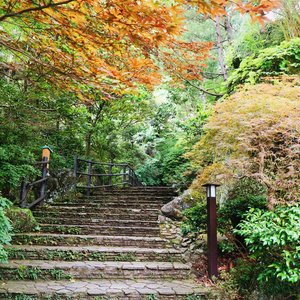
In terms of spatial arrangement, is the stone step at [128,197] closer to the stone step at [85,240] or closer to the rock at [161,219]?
the rock at [161,219]

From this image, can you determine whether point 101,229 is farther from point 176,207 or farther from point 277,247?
point 277,247

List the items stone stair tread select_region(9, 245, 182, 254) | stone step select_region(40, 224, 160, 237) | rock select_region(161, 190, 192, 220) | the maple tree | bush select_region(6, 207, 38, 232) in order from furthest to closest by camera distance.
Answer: rock select_region(161, 190, 192, 220) → stone step select_region(40, 224, 160, 237) → bush select_region(6, 207, 38, 232) → stone stair tread select_region(9, 245, 182, 254) → the maple tree

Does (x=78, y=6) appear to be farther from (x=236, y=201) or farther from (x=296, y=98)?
(x=236, y=201)

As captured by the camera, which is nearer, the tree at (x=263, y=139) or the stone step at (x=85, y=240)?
the tree at (x=263, y=139)

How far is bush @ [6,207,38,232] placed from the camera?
203 inches

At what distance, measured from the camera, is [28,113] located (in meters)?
4.83

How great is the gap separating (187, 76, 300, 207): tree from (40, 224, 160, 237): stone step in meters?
2.09

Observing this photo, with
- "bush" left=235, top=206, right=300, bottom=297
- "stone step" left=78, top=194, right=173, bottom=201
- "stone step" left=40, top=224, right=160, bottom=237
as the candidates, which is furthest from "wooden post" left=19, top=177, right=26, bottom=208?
"bush" left=235, top=206, right=300, bottom=297

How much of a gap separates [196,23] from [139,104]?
451 cm

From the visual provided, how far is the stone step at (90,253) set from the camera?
452cm

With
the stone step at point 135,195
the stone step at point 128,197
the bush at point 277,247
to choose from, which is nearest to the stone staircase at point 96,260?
the bush at point 277,247

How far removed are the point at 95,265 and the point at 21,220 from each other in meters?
1.89

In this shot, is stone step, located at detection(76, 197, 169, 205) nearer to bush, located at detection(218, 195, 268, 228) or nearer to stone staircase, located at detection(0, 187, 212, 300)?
stone staircase, located at detection(0, 187, 212, 300)

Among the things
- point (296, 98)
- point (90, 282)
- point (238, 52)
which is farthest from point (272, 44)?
point (90, 282)
